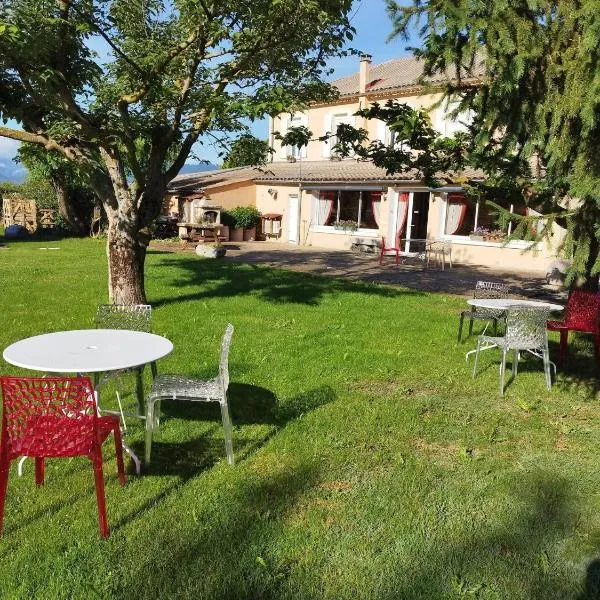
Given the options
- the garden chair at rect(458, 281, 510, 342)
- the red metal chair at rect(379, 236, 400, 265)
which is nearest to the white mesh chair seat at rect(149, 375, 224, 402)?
the garden chair at rect(458, 281, 510, 342)

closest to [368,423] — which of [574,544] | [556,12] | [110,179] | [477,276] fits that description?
[574,544]

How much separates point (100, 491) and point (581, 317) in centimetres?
599

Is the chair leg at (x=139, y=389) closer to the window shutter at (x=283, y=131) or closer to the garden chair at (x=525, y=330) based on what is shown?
the garden chair at (x=525, y=330)

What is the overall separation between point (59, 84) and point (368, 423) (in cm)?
590

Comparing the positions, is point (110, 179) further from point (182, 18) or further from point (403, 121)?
point (403, 121)

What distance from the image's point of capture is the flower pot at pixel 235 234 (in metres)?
24.7

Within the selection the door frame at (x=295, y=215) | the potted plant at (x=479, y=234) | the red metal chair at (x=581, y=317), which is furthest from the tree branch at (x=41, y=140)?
the door frame at (x=295, y=215)

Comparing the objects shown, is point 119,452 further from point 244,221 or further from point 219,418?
point 244,221

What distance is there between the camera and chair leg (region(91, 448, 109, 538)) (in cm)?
304

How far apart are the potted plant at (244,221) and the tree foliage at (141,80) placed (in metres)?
15.0

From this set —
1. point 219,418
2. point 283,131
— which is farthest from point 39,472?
point 283,131

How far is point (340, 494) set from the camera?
3.69m

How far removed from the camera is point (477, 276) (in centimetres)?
1534

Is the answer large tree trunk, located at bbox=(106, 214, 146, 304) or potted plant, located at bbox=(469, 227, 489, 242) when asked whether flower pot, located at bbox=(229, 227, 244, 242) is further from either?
large tree trunk, located at bbox=(106, 214, 146, 304)
